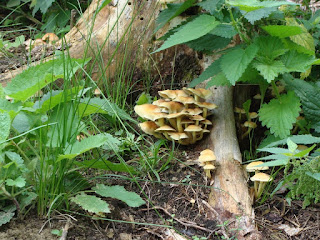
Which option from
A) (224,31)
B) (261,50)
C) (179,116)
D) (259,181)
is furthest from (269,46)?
(259,181)

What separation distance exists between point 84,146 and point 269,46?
1429 millimetres

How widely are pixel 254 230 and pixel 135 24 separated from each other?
2.31m

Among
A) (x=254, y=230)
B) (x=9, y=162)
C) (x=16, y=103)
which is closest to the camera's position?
(x=9, y=162)

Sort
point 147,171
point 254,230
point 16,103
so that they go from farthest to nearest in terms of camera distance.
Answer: point 147,171, point 254,230, point 16,103

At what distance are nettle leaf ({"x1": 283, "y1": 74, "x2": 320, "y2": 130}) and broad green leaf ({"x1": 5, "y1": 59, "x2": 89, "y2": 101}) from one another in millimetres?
1547

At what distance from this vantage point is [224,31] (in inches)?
106

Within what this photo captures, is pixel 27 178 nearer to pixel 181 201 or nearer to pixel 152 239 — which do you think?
pixel 152 239

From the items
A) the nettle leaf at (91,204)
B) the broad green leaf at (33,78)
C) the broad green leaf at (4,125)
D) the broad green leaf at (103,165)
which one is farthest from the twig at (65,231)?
the broad green leaf at (33,78)

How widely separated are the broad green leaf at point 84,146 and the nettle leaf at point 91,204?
0.27 m

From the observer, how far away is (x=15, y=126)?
2.23m

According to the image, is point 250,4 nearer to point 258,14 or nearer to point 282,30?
point 258,14

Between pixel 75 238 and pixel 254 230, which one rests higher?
pixel 75 238

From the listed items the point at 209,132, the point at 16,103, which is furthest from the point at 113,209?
the point at 209,132

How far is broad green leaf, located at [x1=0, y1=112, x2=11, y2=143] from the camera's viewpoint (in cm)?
191
